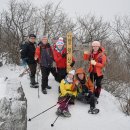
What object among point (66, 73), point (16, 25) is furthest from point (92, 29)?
point (66, 73)

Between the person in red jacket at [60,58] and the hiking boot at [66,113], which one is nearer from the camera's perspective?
the hiking boot at [66,113]

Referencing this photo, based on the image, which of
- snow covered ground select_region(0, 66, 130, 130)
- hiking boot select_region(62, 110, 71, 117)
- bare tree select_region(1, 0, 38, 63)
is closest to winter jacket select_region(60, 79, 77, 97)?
snow covered ground select_region(0, 66, 130, 130)

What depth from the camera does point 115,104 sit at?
318 inches

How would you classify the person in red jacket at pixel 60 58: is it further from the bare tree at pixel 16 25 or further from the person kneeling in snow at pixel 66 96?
the bare tree at pixel 16 25

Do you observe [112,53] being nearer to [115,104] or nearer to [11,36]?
[11,36]

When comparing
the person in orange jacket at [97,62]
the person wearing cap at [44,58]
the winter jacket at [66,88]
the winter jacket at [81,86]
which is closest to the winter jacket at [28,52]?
the person wearing cap at [44,58]

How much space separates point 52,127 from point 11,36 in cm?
1121

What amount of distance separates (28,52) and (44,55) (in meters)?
0.49

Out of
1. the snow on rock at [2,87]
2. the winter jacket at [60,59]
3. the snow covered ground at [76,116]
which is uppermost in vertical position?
the winter jacket at [60,59]

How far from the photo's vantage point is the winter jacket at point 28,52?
7939 mm

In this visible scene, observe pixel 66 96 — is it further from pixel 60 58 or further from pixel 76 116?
pixel 60 58

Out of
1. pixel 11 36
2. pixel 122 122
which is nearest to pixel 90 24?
pixel 11 36

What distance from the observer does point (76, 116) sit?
23.1 ft

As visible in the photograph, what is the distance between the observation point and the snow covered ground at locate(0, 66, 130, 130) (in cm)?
661
